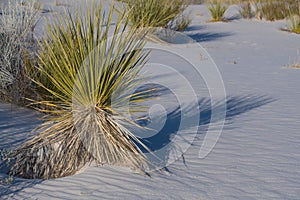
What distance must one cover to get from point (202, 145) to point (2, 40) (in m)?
3.59

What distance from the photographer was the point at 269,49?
50.4 feet

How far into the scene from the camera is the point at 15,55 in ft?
22.7

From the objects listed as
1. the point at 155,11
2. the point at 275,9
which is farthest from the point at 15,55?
the point at 275,9

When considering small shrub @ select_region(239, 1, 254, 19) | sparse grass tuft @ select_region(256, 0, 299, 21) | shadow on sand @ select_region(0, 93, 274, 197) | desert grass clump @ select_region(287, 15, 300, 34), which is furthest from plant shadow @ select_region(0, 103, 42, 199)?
small shrub @ select_region(239, 1, 254, 19)

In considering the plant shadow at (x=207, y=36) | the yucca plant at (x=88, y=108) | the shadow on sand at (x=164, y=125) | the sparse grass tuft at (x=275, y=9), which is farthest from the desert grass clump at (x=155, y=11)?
the yucca plant at (x=88, y=108)

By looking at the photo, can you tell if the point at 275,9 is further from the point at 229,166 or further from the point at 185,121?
the point at 229,166

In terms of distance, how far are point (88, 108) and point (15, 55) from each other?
269 cm

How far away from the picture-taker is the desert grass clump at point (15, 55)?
6707 mm

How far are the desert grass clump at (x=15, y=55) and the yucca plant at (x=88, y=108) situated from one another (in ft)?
5.83

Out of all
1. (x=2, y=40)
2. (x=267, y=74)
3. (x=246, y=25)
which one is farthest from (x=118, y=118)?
(x=246, y=25)

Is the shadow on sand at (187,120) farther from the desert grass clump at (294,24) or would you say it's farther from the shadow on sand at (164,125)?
the desert grass clump at (294,24)

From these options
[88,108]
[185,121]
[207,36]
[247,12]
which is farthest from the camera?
[247,12]

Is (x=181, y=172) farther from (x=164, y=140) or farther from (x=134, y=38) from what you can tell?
(x=134, y=38)

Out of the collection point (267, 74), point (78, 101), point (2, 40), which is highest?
point (2, 40)
